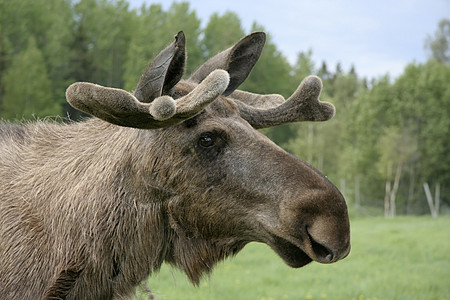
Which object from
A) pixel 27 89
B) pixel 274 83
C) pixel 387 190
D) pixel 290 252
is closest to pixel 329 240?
pixel 290 252

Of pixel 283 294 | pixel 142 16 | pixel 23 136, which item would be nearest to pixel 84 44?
pixel 142 16

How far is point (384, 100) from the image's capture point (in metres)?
47.8

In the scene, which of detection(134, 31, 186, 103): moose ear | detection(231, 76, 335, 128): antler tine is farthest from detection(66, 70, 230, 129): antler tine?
detection(231, 76, 335, 128): antler tine

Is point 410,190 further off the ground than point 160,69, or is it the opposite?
point 410,190

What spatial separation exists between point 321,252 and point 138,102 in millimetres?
1046

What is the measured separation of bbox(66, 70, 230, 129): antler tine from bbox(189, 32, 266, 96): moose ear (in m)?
0.78

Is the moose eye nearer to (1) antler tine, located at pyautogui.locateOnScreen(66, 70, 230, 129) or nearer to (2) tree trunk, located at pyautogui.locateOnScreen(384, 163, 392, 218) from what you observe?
(1) antler tine, located at pyautogui.locateOnScreen(66, 70, 230, 129)

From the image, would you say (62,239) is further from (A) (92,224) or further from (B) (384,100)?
(B) (384,100)

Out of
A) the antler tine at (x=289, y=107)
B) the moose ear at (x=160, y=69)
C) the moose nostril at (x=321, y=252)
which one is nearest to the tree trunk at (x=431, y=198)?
the antler tine at (x=289, y=107)

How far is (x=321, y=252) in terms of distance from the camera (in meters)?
2.50

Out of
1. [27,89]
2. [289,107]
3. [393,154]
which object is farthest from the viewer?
[393,154]

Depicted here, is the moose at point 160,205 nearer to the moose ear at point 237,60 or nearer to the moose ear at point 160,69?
the moose ear at point 160,69

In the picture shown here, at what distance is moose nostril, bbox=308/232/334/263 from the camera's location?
8.08 ft

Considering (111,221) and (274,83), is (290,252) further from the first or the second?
(274,83)
